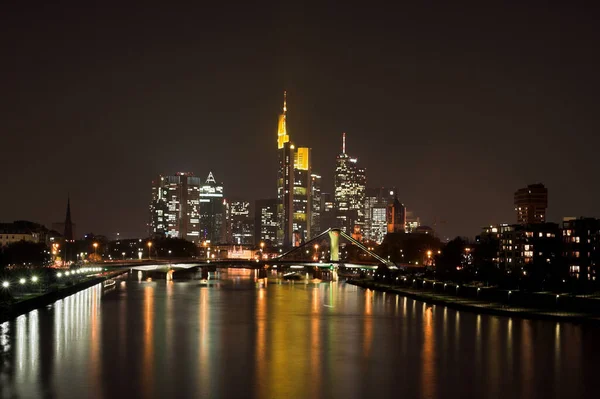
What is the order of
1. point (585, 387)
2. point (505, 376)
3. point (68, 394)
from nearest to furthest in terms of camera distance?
point (68, 394) → point (585, 387) → point (505, 376)

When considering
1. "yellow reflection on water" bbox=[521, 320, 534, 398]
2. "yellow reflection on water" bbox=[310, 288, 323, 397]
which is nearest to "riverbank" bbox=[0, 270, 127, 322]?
"yellow reflection on water" bbox=[310, 288, 323, 397]

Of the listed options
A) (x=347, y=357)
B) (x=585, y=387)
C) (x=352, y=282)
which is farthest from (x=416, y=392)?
(x=352, y=282)

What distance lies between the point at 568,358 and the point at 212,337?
16017mm

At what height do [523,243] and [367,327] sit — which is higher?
[523,243]

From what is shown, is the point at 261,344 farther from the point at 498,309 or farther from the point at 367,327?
the point at 498,309

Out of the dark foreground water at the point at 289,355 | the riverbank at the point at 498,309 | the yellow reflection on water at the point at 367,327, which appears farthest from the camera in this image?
the riverbank at the point at 498,309

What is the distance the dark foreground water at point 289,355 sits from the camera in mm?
25625

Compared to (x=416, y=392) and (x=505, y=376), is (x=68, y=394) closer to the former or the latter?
(x=416, y=392)

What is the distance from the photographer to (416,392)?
25.4m

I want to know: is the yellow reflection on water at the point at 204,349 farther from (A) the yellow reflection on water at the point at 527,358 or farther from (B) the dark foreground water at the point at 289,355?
(A) the yellow reflection on water at the point at 527,358

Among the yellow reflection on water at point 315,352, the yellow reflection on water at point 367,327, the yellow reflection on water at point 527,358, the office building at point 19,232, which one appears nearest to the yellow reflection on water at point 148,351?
the yellow reflection on water at point 315,352

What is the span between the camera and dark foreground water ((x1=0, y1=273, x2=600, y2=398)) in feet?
84.1

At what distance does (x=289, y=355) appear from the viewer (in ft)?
108

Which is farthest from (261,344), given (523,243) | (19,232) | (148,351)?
(19,232)
